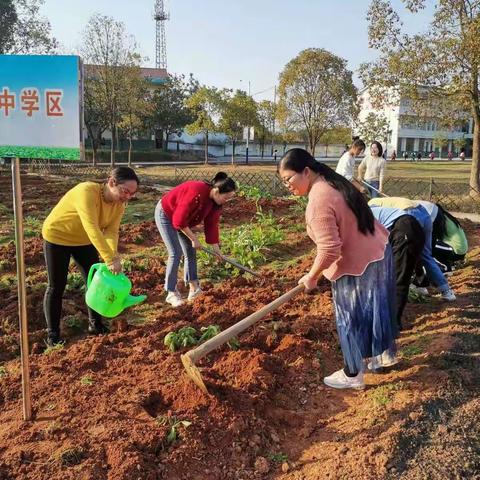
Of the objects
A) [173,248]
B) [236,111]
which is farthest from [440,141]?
[173,248]

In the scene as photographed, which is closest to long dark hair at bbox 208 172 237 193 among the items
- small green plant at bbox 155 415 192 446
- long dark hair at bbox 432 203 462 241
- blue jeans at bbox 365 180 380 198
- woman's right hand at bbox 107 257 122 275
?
woman's right hand at bbox 107 257 122 275

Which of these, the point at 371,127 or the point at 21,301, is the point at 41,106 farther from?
the point at 371,127

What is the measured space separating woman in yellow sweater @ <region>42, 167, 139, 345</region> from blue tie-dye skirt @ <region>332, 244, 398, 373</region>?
1655 millimetres

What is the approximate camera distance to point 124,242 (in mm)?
8078

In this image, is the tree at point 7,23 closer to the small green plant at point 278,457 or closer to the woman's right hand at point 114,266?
the woman's right hand at point 114,266

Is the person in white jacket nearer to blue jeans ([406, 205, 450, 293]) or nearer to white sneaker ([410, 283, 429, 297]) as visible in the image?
white sneaker ([410, 283, 429, 297])

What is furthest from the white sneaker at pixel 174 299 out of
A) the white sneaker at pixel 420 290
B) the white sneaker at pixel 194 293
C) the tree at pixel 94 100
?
the tree at pixel 94 100

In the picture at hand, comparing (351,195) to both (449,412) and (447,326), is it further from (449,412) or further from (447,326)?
(447,326)

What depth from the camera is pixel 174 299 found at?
5.12 metres

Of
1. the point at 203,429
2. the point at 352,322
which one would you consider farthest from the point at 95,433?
the point at 352,322

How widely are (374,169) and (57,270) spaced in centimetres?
720

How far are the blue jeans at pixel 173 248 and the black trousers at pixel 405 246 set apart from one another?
79.4 inches

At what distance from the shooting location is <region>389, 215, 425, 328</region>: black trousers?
4.00 m

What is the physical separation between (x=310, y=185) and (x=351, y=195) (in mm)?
249
